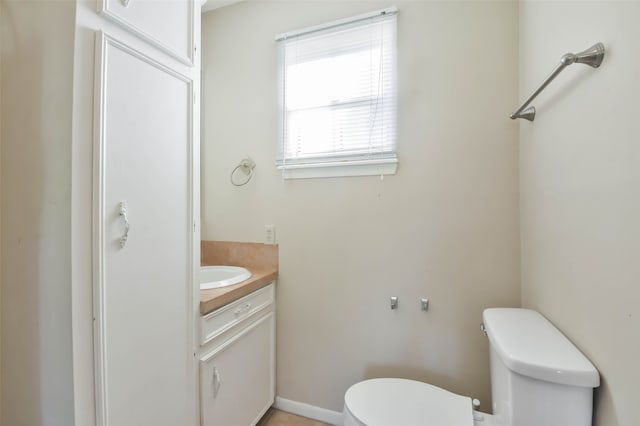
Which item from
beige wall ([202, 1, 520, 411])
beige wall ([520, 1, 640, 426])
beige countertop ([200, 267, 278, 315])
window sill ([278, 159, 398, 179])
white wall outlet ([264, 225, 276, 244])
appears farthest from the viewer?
white wall outlet ([264, 225, 276, 244])

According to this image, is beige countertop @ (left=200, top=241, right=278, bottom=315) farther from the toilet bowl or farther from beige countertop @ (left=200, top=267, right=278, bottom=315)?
the toilet bowl

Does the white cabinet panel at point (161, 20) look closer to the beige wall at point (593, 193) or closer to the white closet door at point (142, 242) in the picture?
the white closet door at point (142, 242)

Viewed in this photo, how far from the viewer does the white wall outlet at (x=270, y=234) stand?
5.64 ft

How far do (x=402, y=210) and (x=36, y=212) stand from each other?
55.1 inches

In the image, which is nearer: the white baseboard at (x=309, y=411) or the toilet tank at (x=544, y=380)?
the toilet tank at (x=544, y=380)

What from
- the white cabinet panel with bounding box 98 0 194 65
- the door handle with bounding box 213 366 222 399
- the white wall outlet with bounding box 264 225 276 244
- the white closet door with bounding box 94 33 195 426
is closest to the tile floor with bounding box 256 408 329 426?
the door handle with bounding box 213 366 222 399

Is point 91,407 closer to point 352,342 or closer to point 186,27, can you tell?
point 352,342

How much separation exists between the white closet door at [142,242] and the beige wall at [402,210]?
2.27ft

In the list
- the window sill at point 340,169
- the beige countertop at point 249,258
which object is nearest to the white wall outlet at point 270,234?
the beige countertop at point 249,258

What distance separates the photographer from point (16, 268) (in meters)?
0.83

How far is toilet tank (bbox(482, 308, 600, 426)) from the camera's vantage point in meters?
0.73

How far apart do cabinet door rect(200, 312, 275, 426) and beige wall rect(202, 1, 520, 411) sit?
14 cm

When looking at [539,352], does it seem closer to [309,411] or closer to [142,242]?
[142,242]

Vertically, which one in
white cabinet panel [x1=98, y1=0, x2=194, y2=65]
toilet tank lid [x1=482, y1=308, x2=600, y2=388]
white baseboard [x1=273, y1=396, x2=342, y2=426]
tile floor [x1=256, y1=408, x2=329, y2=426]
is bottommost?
tile floor [x1=256, y1=408, x2=329, y2=426]
